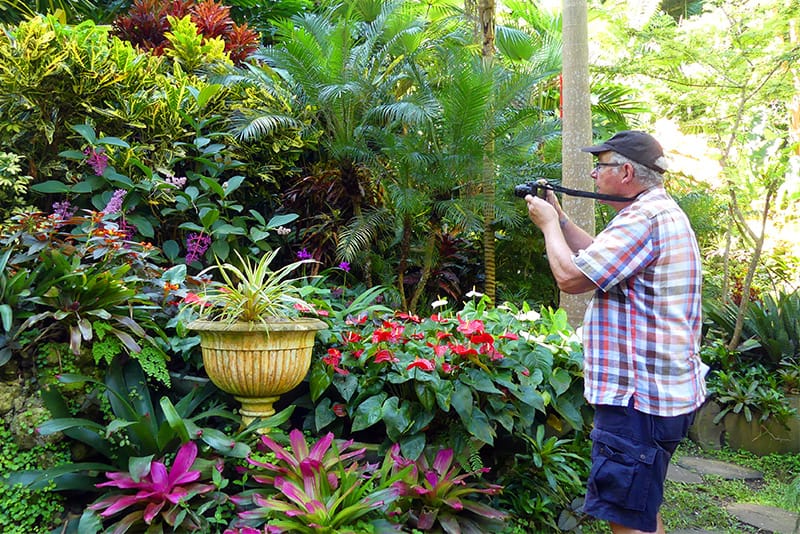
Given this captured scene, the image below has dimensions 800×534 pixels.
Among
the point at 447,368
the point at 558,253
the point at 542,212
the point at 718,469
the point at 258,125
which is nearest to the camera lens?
the point at 558,253

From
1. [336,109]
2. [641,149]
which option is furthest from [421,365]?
[336,109]

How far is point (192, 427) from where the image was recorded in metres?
2.62

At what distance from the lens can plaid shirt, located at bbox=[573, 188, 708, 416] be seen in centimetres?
190

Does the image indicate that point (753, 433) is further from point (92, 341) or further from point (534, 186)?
point (92, 341)

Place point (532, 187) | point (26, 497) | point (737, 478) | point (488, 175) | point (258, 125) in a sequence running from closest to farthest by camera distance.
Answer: point (532, 187)
point (26, 497)
point (737, 478)
point (258, 125)
point (488, 175)

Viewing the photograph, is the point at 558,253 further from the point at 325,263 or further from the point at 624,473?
the point at 325,263

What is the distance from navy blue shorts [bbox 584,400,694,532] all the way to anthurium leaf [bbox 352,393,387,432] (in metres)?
1.10

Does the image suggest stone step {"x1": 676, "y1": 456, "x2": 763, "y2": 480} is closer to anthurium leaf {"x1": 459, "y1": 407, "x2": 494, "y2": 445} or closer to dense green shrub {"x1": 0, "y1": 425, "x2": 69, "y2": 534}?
anthurium leaf {"x1": 459, "y1": 407, "x2": 494, "y2": 445}

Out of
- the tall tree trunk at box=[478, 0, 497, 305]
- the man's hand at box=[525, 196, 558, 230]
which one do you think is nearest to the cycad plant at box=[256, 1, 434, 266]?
the tall tree trunk at box=[478, 0, 497, 305]

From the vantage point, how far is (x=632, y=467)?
1862 millimetres

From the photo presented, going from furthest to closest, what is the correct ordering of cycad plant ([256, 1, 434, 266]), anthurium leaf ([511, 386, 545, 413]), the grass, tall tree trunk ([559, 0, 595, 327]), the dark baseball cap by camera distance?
cycad plant ([256, 1, 434, 266]), tall tree trunk ([559, 0, 595, 327]), the grass, anthurium leaf ([511, 386, 545, 413]), the dark baseball cap

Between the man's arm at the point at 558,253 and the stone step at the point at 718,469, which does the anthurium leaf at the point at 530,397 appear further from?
the stone step at the point at 718,469

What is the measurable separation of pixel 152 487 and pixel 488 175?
3.56 metres

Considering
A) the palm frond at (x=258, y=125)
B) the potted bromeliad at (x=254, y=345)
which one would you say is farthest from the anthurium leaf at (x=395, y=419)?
the palm frond at (x=258, y=125)
